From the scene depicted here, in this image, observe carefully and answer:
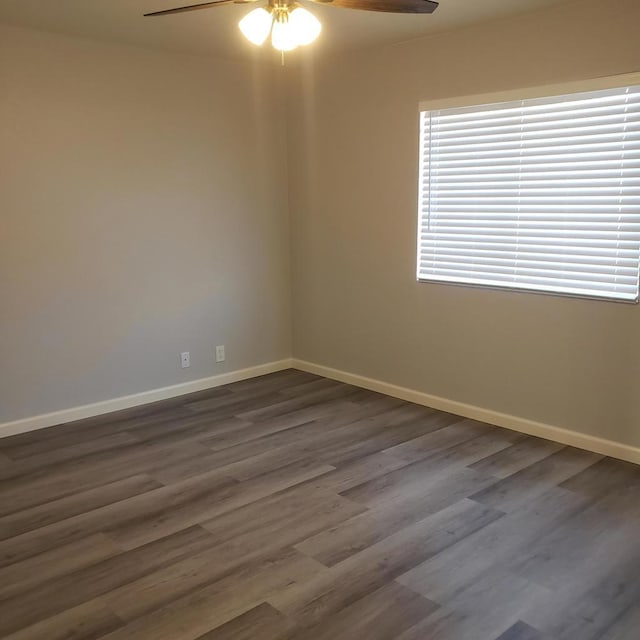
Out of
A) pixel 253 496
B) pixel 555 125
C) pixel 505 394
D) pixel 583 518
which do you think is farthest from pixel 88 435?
pixel 555 125

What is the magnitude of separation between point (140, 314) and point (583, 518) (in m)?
3.06

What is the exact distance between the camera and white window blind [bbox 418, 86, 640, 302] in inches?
131

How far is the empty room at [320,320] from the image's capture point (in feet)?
8.08

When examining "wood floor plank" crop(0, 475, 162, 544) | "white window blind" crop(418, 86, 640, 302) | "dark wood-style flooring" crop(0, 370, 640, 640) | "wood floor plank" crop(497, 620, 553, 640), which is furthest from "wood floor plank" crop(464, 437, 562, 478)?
"wood floor plank" crop(0, 475, 162, 544)

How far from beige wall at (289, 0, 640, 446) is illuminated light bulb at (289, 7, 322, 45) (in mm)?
1683

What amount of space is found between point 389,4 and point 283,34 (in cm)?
42

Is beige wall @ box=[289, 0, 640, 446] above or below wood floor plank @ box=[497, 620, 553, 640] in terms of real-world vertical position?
above

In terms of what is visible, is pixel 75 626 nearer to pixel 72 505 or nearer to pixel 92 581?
pixel 92 581

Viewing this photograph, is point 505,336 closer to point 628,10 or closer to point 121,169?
point 628,10

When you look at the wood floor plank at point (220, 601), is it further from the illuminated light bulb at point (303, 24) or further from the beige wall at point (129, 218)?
the beige wall at point (129, 218)

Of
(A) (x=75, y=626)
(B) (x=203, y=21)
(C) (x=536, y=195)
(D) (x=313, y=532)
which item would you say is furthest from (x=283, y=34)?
(A) (x=75, y=626)

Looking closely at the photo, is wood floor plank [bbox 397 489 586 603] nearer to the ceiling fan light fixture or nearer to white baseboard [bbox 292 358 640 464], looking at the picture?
white baseboard [bbox 292 358 640 464]

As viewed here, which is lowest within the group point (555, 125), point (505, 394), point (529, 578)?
point (529, 578)

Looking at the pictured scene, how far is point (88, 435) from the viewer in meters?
3.97
